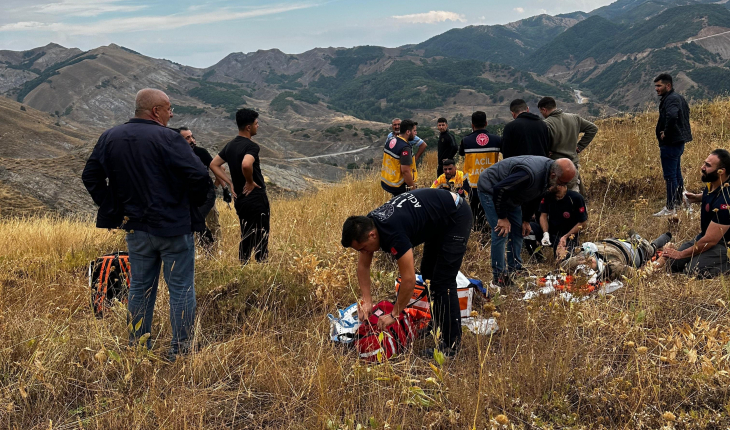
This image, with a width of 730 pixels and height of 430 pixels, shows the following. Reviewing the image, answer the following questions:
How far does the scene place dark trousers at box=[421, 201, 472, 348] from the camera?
324 centimetres

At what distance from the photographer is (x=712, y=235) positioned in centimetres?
418

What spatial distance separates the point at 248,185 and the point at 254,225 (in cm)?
45

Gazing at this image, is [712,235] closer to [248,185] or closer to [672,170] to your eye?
[672,170]

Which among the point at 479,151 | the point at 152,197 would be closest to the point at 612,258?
the point at 479,151

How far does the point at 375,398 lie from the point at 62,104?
160978 mm

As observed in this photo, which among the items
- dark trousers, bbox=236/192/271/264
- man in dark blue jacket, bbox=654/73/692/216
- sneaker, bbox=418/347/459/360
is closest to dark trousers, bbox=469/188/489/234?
man in dark blue jacket, bbox=654/73/692/216

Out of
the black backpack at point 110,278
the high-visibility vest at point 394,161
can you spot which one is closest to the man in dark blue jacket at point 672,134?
the high-visibility vest at point 394,161

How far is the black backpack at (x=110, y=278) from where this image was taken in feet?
13.1

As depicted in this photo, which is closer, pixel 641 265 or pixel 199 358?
pixel 199 358

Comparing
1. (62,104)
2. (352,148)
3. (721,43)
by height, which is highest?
(721,43)

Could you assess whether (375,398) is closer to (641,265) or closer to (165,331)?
(165,331)

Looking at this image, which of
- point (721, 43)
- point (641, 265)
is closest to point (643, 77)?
point (721, 43)

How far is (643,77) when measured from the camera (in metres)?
127

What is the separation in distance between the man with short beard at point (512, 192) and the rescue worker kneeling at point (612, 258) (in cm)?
55
